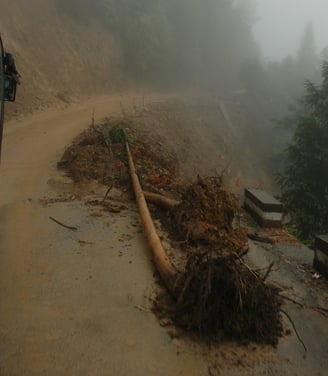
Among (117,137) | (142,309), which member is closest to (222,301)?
(142,309)

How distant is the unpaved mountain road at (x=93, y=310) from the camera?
3.85m

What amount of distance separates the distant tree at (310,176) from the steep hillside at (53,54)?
45.5 feet

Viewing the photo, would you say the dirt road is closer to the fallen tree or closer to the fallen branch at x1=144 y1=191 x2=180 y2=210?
the fallen tree

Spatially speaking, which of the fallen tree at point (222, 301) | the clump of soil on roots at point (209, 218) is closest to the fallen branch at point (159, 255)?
the fallen tree at point (222, 301)

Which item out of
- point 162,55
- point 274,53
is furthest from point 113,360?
point 274,53

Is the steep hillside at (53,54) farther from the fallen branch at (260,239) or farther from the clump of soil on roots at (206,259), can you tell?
the fallen branch at (260,239)

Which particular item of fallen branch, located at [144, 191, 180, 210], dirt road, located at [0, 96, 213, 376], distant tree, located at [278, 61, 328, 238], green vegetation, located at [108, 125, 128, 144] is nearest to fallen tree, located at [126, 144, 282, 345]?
dirt road, located at [0, 96, 213, 376]

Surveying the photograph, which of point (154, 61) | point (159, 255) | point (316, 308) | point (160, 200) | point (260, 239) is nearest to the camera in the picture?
point (316, 308)

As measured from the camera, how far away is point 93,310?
4.62m

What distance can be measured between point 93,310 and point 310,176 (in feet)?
50.4

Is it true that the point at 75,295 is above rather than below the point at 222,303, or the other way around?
below

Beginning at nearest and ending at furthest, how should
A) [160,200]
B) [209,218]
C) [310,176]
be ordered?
[209,218]
[160,200]
[310,176]

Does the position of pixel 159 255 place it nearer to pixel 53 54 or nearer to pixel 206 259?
pixel 206 259

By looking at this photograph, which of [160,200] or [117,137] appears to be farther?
[117,137]
